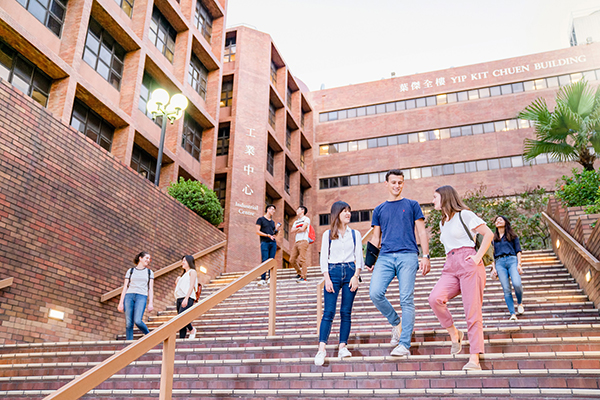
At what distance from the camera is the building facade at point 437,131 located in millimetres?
28828

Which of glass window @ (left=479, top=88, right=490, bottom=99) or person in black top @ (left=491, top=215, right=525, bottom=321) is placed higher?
glass window @ (left=479, top=88, right=490, bottom=99)

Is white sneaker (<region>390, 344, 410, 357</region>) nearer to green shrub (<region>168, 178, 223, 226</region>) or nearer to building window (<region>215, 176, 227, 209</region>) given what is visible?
green shrub (<region>168, 178, 223, 226</region>)

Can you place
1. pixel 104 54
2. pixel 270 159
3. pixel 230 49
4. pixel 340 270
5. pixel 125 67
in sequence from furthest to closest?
pixel 270 159, pixel 230 49, pixel 125 67, pixel 104 54, pixel 340 270

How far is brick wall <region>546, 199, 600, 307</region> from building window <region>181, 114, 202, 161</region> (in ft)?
44.9

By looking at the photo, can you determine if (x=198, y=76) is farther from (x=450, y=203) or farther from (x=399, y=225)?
(x=450, y=203)

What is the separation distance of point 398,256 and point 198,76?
18.3m

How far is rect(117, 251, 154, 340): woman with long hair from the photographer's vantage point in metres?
7.69

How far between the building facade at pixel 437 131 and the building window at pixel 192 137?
1235 cm

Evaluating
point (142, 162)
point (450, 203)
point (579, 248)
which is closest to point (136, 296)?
point (450, 203)

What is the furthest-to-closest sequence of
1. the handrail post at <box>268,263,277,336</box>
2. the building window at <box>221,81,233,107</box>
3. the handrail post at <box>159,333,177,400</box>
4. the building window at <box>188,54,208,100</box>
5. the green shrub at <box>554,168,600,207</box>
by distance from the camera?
1. the building window at <box>221,81,233,107</box>
2. the building window at <box>188,54,208,100</box>
3. the green shrub at <box>554,168,600,207</box>
4. the handrail post at <box>268,263,277,336</box>
5. the handrail post at <box>159,333,177,400</box>

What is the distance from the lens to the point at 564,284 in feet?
31.3

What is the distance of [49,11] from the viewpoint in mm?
13836

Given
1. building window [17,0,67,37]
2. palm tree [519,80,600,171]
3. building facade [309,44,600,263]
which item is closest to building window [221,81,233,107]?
building facade [309,44,600,263]

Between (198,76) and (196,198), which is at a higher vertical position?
(198,76)
